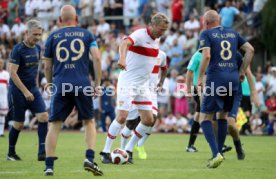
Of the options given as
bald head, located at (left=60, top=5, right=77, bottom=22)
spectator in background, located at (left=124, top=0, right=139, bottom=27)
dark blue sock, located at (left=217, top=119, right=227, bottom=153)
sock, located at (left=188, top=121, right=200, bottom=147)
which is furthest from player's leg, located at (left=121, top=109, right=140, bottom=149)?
spectator in background, located at (left=124, top=0, right=139, bottom=27)

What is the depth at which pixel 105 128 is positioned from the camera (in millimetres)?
27328

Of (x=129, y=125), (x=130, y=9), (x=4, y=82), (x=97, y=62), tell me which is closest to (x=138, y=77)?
(x=129, y=125)

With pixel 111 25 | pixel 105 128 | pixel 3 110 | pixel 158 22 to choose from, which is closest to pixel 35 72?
pixel 158 22

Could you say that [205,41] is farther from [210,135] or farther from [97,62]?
[97,62]

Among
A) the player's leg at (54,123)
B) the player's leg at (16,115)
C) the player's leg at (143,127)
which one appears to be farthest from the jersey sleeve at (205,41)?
the player's leg at (16,115)

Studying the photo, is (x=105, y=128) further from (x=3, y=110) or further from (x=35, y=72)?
(x=35, y=72)

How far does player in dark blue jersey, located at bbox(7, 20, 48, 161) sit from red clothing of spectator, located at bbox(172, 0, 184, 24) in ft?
53.0

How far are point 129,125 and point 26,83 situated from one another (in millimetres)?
2105

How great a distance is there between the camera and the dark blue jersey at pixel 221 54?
13.5m

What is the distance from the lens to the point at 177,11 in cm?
3052

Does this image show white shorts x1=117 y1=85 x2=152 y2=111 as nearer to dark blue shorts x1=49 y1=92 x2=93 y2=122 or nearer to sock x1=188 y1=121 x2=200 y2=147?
dark blue shorts x1=49 y1=92 x2=93 y2=122

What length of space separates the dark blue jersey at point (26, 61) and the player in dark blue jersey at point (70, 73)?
2.81 m

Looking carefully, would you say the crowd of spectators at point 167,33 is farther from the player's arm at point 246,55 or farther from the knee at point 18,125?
the knee at point 18,125

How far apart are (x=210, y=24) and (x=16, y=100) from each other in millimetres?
3847
